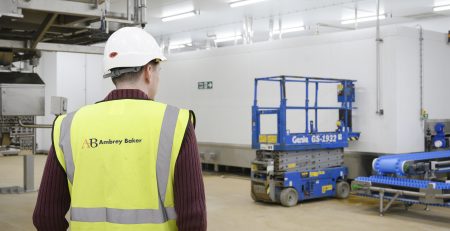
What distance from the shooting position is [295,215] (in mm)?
7504

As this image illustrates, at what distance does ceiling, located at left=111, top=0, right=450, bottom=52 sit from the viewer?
12.8m

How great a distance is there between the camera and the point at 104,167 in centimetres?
179

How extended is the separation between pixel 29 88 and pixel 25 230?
5.89ft

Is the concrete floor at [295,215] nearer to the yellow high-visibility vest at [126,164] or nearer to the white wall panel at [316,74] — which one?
the white wall panel at [316,74]

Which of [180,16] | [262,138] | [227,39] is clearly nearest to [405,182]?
[262,138]

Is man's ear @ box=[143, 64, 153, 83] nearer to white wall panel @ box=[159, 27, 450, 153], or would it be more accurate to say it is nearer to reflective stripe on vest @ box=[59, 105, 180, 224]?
reflective stripe on vest @ box=[59, 105, 180, 224]

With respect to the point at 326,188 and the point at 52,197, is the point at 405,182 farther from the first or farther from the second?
the point at 52,197

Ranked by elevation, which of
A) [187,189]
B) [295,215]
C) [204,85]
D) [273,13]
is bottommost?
[295,215]

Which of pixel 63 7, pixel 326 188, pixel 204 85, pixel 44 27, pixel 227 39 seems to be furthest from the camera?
pixel 227 39

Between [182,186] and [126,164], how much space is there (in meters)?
0.20

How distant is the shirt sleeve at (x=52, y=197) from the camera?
1.87 meters

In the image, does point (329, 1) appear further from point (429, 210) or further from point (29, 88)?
point (29, 88)

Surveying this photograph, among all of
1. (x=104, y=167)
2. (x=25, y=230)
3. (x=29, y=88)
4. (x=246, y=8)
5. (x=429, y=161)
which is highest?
(x=246, y=8)

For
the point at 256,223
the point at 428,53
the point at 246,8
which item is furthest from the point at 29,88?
the point at 246,8
